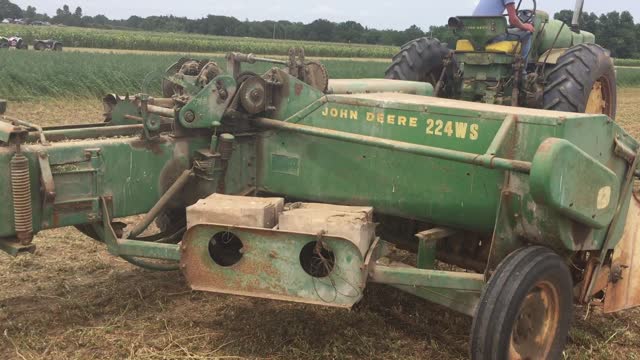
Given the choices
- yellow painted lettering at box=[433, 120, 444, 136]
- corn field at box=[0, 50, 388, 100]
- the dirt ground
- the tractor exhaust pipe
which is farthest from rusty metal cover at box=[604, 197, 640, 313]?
corn field at box=[0, 50, 388, 100]

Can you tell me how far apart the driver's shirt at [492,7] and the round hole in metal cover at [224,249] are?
3958mm

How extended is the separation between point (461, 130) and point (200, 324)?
1.86 meters

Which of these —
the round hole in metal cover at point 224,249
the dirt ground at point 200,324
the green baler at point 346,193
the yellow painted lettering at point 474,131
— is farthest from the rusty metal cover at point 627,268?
the round hole in metal cover at point 224,249

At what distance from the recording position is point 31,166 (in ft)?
11.2

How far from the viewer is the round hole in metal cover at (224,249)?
11.8 feet

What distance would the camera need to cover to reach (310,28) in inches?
3007

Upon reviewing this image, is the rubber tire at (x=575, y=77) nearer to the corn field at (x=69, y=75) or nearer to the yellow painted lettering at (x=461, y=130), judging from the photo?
the yellow painted lettering at (x=461, y=130)

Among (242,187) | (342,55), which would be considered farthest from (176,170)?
(342,55)

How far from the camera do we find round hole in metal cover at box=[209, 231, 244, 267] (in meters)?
3.58

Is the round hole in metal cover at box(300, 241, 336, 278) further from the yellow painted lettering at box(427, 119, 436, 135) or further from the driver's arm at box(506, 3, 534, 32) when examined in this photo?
the driver's arm at box(506, 3, 534, 32)

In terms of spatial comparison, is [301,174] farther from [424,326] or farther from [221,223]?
[424,326]

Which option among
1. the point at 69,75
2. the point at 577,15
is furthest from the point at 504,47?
the point at 69,75

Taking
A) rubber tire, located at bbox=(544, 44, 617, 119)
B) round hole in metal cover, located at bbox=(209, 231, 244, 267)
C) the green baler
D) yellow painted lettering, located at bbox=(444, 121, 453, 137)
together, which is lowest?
round hole in metal cover, located at bbox=(209, 231, 244, 267)

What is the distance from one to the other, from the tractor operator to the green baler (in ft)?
9.22
